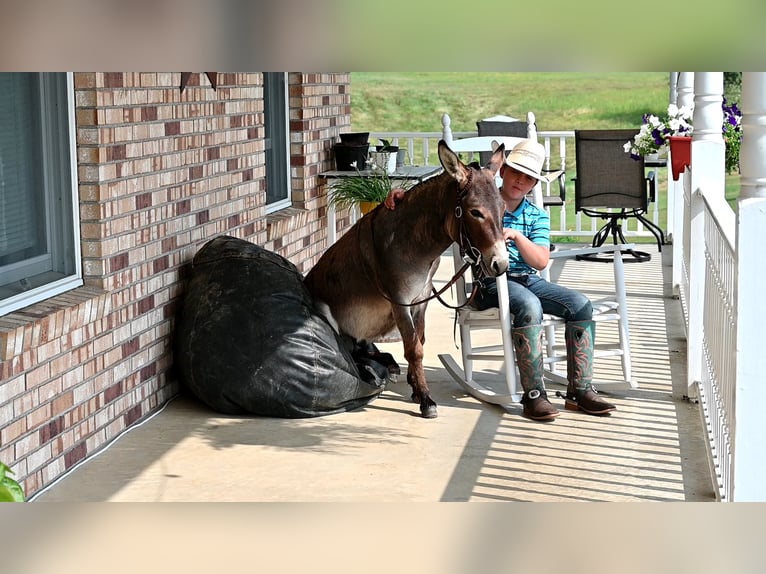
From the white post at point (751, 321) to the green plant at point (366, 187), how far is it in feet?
14.6

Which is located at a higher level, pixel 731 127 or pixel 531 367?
pixel 731 127

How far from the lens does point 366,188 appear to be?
25.3ft

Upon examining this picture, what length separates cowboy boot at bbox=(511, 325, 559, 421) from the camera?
514cm

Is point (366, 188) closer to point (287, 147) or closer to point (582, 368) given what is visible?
point (287, 147)

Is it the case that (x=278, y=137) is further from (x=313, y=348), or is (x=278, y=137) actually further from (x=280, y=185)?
(x=313, y=348)

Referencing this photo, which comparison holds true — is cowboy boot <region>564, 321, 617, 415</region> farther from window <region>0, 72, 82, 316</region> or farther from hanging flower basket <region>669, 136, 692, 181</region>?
Answer: window <region>0, 72, 82, 316</region>

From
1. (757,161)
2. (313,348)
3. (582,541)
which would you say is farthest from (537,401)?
(582,541)

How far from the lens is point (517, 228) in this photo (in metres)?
5.22

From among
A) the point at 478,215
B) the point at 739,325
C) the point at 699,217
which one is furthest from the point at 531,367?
the point at 739,325

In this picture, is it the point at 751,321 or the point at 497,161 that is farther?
the point at 497,161

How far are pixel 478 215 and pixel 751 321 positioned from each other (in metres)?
1.69

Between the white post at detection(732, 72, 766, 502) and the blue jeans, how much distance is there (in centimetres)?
196

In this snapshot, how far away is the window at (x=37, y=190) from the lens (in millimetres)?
4203

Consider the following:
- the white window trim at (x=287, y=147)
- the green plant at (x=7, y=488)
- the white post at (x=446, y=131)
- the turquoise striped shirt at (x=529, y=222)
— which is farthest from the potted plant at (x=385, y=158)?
the green plant at (x=7, y=488)
